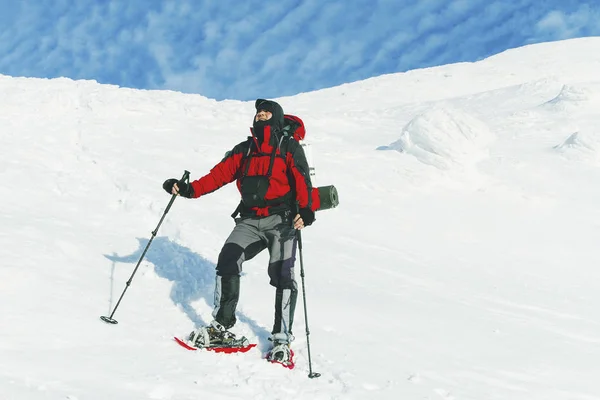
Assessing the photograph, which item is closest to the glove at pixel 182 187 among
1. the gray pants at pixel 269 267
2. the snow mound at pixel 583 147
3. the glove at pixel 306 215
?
the gray pants at pixel 269 267

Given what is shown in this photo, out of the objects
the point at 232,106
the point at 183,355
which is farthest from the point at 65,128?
the point at 183,355

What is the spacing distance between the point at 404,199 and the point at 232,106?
1084cm

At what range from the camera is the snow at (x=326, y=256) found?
468 centimetres

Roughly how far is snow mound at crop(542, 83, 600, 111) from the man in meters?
21.5

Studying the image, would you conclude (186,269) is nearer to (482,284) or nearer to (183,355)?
(183,355)

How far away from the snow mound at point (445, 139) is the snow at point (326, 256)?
0.07 metres

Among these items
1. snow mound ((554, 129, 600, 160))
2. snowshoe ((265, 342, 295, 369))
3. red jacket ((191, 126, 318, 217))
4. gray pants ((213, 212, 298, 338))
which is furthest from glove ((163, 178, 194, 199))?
snow mound ((554, 129, 600, 160))

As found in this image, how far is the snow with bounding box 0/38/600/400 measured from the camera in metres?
4.68

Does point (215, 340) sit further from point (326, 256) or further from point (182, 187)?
point (326, 256)

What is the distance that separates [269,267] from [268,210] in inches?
22.0

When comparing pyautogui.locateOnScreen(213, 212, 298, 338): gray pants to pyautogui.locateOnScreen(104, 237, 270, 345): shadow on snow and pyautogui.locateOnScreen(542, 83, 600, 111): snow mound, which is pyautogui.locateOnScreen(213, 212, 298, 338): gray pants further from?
pyautogui.locateOnScreen(542, 83, 600, 111): snow mound

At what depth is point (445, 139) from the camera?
1753cm

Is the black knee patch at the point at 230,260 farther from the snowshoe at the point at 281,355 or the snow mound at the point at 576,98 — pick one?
the snow mound at the point at 576,98

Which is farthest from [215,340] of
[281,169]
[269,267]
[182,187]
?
[281,169]
